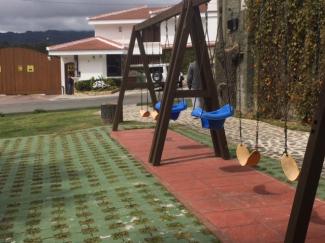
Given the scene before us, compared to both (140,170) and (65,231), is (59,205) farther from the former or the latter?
(140,170)

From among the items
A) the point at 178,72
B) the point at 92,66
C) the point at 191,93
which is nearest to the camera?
the point at 178,72

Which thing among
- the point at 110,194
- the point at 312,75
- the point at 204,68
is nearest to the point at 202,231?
the point at 110,194

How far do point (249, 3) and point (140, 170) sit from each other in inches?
309

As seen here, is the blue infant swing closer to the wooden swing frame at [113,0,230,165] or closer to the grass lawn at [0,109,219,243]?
the wooden swing frame at [113,0,230,165]

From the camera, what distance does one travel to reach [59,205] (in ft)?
18.8

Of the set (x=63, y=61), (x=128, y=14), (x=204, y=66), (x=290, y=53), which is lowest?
(x=63, y=61)

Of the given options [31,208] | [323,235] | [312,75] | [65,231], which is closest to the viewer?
[323,235]

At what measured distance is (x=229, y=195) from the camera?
5.62 m

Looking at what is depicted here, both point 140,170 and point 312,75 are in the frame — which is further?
point 312,75

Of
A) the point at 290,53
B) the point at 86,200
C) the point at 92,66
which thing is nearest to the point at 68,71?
the point at 92,66

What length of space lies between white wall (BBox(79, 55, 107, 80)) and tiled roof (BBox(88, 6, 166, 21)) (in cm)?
688

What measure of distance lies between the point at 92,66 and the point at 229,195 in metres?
32.1

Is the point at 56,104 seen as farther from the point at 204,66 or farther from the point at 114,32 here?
the point at 204,66

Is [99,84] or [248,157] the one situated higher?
[248,157]
